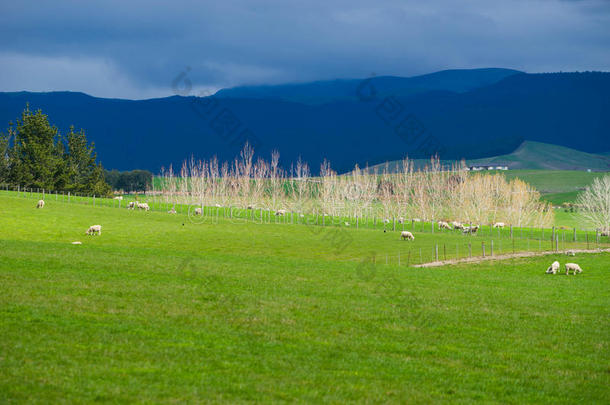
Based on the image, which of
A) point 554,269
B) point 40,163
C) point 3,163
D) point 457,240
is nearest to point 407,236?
point 457,240

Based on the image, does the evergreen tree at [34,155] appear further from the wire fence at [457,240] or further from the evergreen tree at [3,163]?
the wire fence at [457,240]

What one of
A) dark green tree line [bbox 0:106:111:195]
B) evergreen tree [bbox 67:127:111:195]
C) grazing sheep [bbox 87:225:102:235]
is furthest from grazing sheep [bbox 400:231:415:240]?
evergreen tree [bbox 67:127:111:195]

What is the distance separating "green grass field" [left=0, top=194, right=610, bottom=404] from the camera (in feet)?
43.7

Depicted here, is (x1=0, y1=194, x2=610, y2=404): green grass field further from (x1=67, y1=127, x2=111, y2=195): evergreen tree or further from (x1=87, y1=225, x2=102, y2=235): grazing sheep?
(x1=67, y1=127, x2=111, y2=195): evergreen tree

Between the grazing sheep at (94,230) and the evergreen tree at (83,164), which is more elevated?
the evergreen tree at (83,164)

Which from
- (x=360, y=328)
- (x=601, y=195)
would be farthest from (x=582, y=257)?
(x=601, y=195)

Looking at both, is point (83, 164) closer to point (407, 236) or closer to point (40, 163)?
point (40, 163)

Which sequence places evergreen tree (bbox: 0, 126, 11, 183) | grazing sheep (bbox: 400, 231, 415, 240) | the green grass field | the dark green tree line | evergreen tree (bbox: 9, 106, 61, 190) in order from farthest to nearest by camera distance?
1. evergreen tree (bbox: 0, 126, 11, 183)
2. the dark green tree line
3. evergreen tree (bbox: 9, 106, 61, 190)
4. grazing sheep (bbox: 400, 231, 415, 240)
5. the green grass field

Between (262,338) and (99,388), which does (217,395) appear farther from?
(262,338)

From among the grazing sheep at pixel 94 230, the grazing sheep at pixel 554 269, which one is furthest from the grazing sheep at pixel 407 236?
the grazing sheep at pixel 94 230

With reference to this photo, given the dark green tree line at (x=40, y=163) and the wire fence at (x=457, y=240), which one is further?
the dark green tree line at (x=40, y=163)

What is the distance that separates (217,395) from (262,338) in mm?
5306

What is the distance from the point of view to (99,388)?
12461 mm

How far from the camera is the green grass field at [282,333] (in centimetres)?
1331
